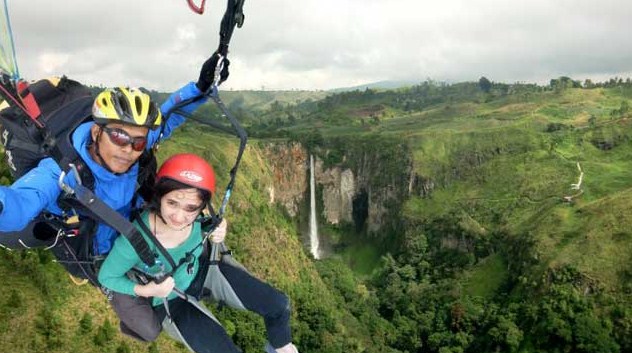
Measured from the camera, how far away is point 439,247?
10138 centimetres

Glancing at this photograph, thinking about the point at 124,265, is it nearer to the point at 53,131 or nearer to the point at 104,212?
the point at 104,212

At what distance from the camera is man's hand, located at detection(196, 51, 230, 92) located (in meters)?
6.91

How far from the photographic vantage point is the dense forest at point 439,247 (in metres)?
26.5

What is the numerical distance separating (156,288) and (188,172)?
137 cm

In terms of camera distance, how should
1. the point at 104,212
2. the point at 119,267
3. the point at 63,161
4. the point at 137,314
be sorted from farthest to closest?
the point at 137,314
the point at 119,267
the point at 63,161
the point at 104,212

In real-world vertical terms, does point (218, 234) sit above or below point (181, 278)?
above

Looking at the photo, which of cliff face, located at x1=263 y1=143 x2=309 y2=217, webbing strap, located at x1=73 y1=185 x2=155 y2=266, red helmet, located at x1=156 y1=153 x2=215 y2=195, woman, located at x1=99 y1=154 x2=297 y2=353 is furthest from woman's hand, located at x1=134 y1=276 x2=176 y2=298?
cliff face, located at x1=263 y1=143 x2=309 y2=217

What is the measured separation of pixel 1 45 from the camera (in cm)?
440

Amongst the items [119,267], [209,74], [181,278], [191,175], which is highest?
[209,74]

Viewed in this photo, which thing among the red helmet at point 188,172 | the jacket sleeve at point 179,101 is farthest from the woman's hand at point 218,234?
the jacket sleeve at point 179,101

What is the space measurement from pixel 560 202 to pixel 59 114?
3596 inches

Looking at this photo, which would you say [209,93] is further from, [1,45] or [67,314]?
[67,314]

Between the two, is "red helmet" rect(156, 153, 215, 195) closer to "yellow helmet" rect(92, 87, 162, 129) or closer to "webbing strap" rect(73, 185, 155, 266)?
"yellow helmet" rect(92, 87, 162, 129)

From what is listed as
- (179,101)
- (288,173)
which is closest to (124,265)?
(179,101)
